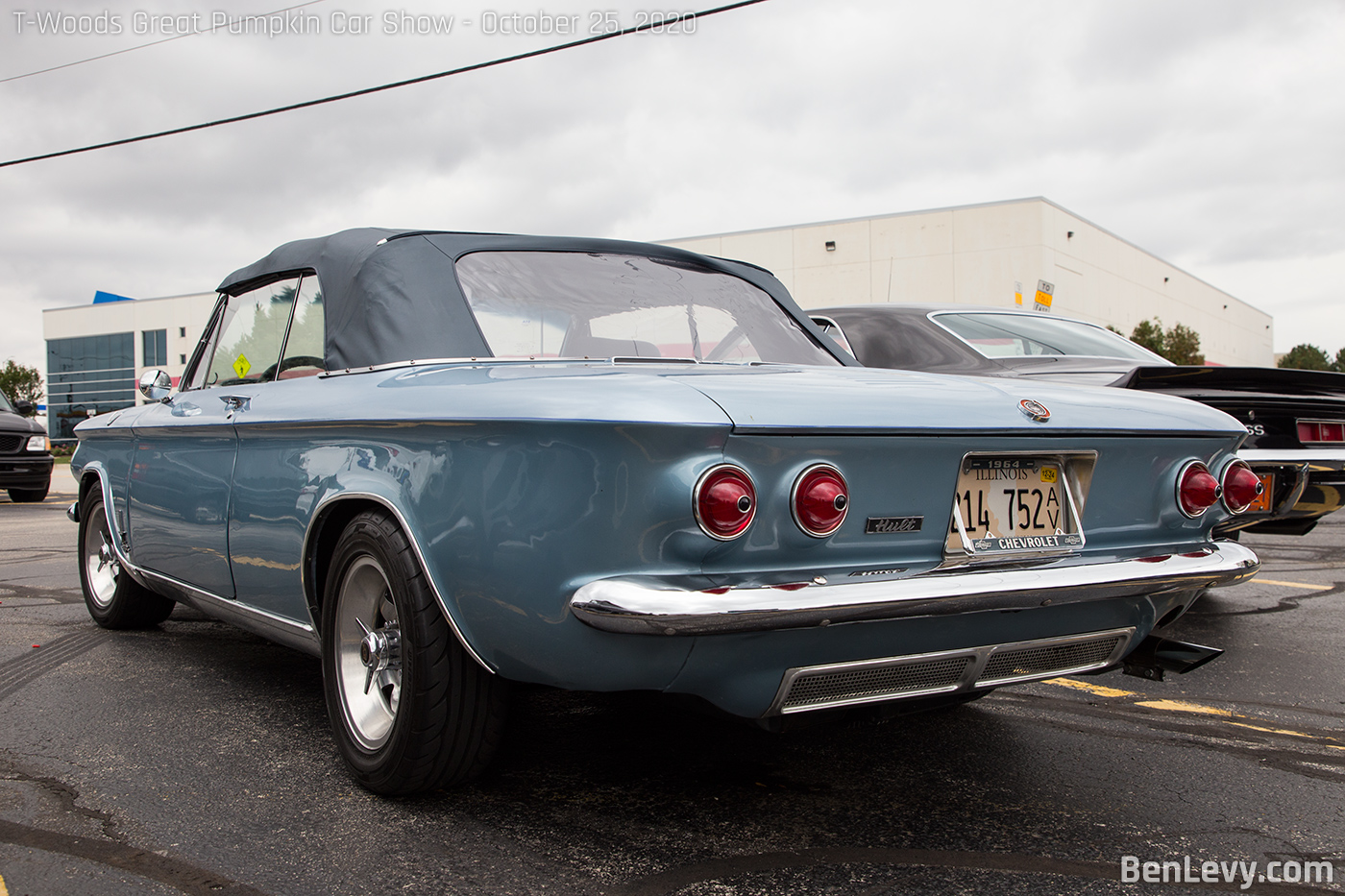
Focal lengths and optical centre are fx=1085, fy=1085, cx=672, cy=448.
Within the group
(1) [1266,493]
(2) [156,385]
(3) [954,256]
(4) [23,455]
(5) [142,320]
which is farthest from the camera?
(5) [142,320]

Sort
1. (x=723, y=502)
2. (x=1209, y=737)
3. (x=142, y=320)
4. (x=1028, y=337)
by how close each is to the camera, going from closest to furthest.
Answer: (x=723, y=502) < (x=1209, y=737) < (x=1028, y=337) < (x=142, y=320)

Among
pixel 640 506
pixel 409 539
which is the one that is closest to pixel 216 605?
pixel 409 539

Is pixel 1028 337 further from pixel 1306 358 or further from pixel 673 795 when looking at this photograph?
pixel 1306 358

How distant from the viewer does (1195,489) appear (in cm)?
282

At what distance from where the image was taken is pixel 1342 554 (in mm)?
7750

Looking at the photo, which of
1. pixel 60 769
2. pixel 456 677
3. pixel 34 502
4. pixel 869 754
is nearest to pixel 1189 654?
pixel 869 754

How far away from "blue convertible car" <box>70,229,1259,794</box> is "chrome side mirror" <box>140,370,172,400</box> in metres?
0.92

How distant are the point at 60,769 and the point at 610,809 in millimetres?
1596

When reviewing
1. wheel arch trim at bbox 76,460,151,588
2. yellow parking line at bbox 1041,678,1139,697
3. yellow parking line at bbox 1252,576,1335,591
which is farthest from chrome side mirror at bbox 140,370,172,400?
yellow parking line at bbox 1252,576,1335,591

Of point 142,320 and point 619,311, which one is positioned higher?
point 142,320

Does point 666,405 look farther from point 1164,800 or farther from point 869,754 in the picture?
point 1164,800

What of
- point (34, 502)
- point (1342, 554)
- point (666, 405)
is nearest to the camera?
point (666, 405)

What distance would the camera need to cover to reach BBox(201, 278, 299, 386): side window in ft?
11.9

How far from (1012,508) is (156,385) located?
3410 mm
